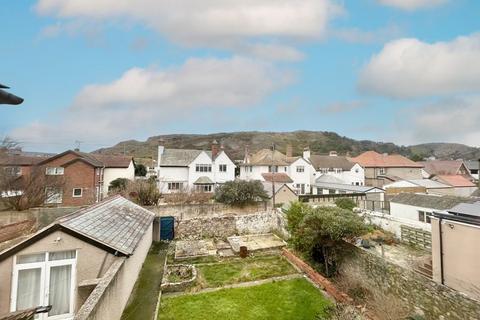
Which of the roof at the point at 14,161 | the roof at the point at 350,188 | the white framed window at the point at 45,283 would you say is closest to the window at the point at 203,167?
the roof at the point at 350,188

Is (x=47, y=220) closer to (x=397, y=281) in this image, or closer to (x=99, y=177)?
(x=99, y=177)

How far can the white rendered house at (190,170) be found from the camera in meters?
39.2

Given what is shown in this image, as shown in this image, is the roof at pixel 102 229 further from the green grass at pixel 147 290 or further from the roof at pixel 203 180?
the roof at pixel 203 180

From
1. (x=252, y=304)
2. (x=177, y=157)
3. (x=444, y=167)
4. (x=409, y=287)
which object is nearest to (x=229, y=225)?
(x=252, y=304)

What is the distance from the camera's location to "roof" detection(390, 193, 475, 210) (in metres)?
19.0

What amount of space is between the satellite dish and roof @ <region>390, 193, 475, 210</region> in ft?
76.7

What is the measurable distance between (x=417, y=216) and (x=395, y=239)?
2.70 metres

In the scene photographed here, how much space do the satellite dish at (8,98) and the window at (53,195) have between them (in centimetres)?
3102

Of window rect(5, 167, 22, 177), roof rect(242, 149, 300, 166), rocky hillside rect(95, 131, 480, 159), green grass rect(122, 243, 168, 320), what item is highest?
rocky hillside rect(95, 131, 480, 159)

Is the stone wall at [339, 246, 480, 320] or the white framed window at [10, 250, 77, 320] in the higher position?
the white framed window at [10, 250, 77, 320]

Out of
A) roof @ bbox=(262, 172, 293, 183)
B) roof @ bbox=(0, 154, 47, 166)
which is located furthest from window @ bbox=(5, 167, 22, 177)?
roof @ bbox=(262, 172, 293, 183)

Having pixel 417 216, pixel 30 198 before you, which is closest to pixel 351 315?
pixel 417 216

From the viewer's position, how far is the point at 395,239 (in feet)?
67.1

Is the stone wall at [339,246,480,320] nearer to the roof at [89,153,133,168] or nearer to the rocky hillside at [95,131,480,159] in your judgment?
the roof at [89,153,133,168]
